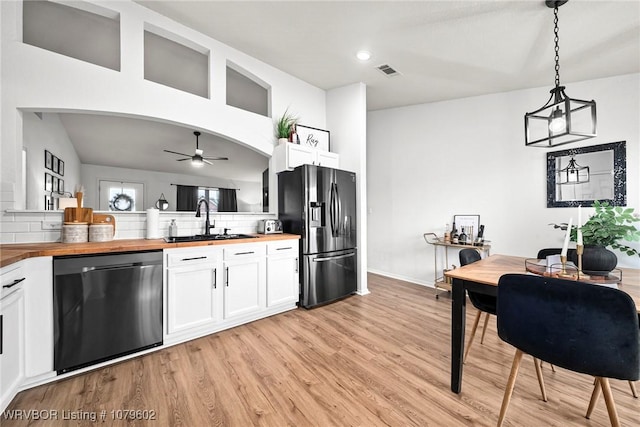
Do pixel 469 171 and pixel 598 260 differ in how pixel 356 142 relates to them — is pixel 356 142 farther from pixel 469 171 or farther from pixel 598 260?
pixel 598 260

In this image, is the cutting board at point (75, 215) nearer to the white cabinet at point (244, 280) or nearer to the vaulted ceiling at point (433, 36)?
the white cabinet at point (244, 280)

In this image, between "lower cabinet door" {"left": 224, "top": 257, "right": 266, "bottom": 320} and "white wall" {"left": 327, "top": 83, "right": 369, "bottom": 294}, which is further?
"white wall" {"left": 327, "top": 83, "right": 369, "bottom": 294}

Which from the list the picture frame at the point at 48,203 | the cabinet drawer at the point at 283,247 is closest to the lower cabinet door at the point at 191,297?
the cabinet drawer at the point at 283,247

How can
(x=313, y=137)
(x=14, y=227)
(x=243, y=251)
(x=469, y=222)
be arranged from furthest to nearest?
(x=469, y=222), (x=313, y=137), (x=243, y=251), (x=14, y=227)

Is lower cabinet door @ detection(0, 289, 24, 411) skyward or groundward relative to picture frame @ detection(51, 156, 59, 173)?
groundward

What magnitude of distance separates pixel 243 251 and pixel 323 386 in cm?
147

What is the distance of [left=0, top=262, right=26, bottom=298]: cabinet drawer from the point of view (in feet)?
4.59

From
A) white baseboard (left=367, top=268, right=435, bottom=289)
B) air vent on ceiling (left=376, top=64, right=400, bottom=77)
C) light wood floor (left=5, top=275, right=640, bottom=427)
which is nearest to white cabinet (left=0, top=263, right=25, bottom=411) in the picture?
light wood floor (left=5, top=275, right=640, bottom=427)

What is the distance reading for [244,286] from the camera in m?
2.67

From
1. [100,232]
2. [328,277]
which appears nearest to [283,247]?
[328,277]

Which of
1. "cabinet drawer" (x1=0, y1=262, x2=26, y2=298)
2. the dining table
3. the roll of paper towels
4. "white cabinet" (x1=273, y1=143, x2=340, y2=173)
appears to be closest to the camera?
"cabinet drawer" (x1=0, y1=262, x2=26, y2=298)

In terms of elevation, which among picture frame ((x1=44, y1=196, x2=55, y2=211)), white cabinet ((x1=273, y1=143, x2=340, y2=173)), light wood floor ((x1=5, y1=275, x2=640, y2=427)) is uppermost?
white cabinet ((x1=273, y1=143, x2=340, y2=173))

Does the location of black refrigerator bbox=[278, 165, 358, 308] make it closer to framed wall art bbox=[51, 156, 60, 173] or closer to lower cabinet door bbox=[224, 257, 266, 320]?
lower cabinet door bbox=[224, 257, 266, 320]

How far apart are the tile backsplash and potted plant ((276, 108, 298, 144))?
3.48 feet
